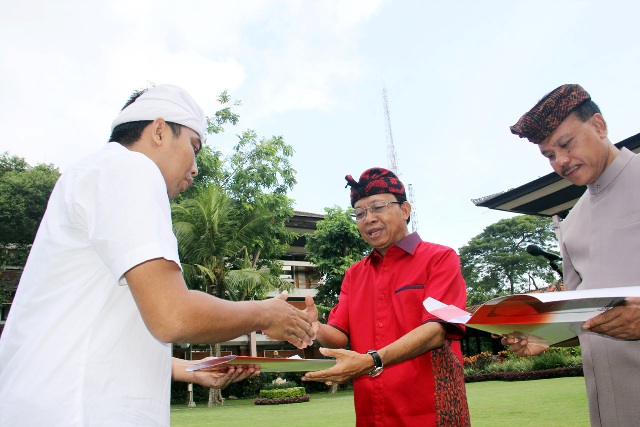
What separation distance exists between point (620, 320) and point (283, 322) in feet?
3.84

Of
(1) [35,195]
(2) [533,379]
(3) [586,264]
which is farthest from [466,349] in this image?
(3) [586,264]

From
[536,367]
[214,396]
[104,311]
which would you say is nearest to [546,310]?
[104,311]

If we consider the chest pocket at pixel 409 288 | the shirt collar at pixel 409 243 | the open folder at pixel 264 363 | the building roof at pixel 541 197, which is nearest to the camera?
the open folder at pixel 264 363

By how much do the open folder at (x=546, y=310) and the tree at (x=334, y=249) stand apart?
2480 centimetres

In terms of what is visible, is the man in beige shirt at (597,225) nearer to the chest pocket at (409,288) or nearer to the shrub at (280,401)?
the chest pocket at (409,288)

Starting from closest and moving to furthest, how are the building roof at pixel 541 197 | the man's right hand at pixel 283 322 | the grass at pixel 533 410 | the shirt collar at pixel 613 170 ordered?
the man's right hand at pixel 283 322 < the shirt collar at pixel 613 170 < the grass at pixel 533 410 < the building roof at pixel 541 197

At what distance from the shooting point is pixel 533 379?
21094 millimetres

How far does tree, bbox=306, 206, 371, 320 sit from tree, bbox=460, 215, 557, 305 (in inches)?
1065

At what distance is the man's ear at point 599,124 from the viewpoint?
2.66 m

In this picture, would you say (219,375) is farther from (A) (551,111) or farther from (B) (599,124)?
(B) (599,124)

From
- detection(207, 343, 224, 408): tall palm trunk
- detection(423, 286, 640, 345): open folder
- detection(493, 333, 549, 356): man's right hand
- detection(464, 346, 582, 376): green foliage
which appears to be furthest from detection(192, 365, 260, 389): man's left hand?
detection(207, 343, 224, 408): tall palm trunk

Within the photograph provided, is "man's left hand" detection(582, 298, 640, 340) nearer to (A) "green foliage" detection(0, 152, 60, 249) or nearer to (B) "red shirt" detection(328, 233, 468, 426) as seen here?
(B) "red shirt" detection(328, 233, 468, 426)

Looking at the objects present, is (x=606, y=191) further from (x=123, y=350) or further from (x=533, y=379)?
(x=533, y=379)

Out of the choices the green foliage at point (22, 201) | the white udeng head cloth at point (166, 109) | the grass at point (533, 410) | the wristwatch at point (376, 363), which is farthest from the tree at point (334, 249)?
the white udeng head cloth at point (166, 109)
